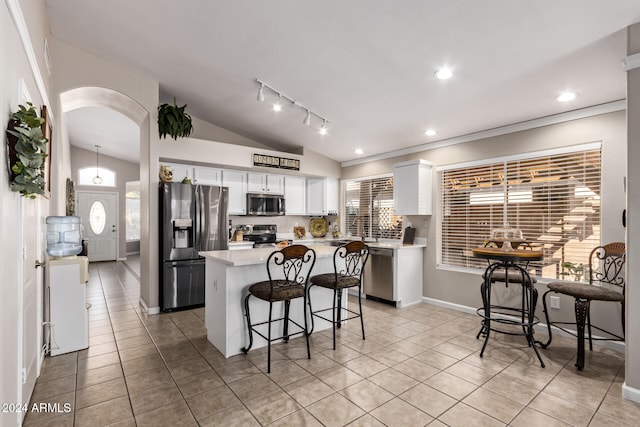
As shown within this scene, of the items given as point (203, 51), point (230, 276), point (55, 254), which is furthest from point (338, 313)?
point (203, 51)

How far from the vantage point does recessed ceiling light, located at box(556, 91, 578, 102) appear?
3.13m

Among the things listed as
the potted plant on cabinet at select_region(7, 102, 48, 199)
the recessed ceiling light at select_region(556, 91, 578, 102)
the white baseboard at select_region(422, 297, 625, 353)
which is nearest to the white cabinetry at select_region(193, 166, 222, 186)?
the potted plant on cabinet at select_region(7, 102, 48, 199)

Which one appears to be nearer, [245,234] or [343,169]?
[245,234]

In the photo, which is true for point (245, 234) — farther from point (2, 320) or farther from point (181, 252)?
point (2, 320)

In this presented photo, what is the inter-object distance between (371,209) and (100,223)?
801 cm

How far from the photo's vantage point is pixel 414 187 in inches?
184

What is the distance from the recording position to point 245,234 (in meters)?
5.78

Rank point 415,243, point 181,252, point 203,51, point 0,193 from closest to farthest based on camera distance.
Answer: point 0,193
point 203,51
point 181,252
point 415,243

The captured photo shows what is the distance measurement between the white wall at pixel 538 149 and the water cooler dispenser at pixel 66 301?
4.37 meters

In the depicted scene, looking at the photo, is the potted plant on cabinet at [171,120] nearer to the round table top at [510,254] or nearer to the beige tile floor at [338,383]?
the beige tile floor at [338,383]

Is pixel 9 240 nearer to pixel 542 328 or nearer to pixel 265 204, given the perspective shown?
pixel 265 204

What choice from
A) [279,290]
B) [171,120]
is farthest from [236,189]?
[279,290]

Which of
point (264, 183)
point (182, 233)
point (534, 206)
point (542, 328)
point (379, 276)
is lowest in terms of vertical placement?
point (542, 328)

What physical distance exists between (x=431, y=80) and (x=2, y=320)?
3.68 meters
